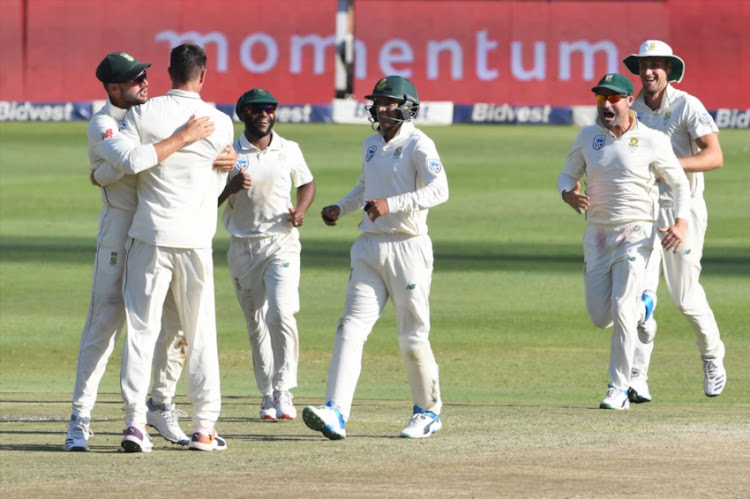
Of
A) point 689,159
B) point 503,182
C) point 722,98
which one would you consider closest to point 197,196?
point 689,159

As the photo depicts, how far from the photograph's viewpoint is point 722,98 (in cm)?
3547

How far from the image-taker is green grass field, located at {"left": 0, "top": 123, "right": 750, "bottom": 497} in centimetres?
681

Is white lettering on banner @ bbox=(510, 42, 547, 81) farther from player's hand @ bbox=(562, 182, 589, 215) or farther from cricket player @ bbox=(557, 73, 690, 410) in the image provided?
player's hand @ bbox=(562, 182, 589, 215)

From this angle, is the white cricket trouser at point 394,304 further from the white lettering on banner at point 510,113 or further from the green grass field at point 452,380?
the white lettering on banner at point 510,113

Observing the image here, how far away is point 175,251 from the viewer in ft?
25.1

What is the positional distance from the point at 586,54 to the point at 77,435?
29800 mm

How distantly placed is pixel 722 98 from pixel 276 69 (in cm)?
1036

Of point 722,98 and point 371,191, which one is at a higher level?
point 722,98

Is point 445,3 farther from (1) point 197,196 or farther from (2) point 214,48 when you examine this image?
(1) point 197,196

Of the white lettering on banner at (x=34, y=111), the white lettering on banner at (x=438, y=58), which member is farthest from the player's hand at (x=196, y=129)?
the white lettering on banner at (x=34, y=111)

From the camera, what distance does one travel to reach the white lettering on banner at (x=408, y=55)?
36.3 m

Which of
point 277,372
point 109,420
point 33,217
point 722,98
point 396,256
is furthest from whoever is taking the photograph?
point 722,98

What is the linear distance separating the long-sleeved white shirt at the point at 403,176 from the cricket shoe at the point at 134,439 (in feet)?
5.29

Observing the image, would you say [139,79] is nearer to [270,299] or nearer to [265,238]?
[265,238]
